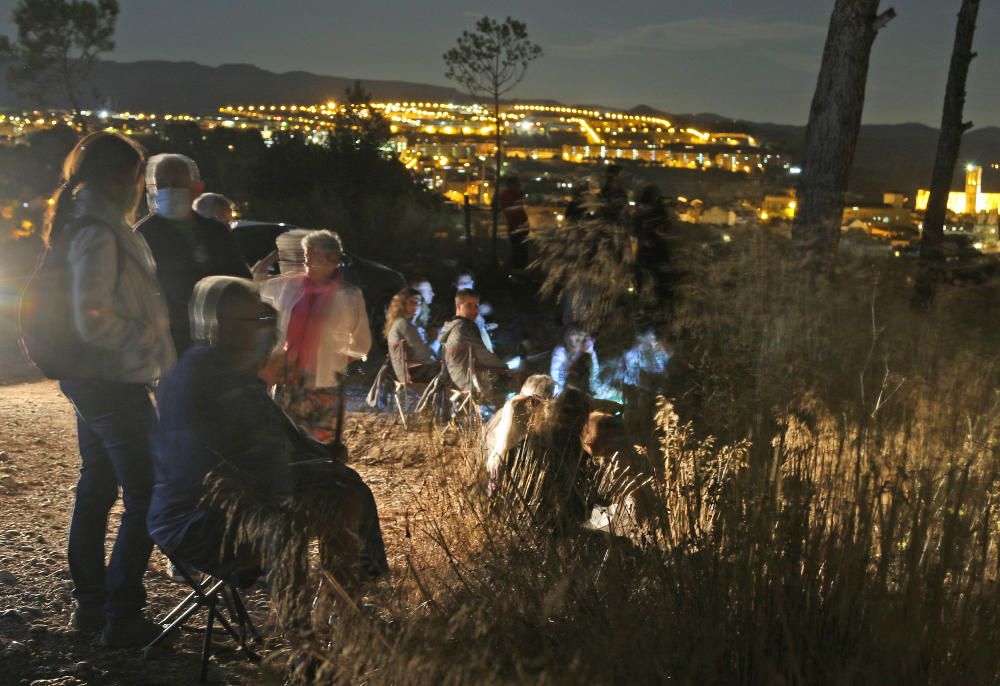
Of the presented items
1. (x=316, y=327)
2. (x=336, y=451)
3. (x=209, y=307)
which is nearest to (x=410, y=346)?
(x=316, y=327)

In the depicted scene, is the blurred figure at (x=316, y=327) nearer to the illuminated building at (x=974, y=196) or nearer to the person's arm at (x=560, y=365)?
the person's arm at (x=560, y=365)

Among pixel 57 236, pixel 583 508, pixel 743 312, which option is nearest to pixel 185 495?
pixel 57 236

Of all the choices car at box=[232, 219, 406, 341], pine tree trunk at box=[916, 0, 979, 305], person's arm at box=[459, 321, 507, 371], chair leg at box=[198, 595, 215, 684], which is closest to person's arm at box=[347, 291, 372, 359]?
person's arm at box=[459, 321, 507, 371]

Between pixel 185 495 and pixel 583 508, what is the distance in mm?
1321

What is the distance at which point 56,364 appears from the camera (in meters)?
3.45

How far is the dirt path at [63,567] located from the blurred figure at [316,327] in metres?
0.27

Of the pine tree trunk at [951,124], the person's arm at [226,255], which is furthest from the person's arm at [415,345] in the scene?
the pine tree trunk at [951,124]

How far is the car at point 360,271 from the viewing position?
10.3 metres

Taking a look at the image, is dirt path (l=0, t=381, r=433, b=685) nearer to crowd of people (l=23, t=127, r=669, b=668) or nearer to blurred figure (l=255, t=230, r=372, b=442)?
crowd of people (l=23, t=127, r=669, b=668)

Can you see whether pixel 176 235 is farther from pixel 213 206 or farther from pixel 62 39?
pixel 62 39

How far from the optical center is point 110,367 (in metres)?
3.48

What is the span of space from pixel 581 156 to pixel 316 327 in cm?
727

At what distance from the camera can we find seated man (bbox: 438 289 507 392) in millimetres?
6965

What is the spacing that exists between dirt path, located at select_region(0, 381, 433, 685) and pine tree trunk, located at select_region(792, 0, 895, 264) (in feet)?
18.1
